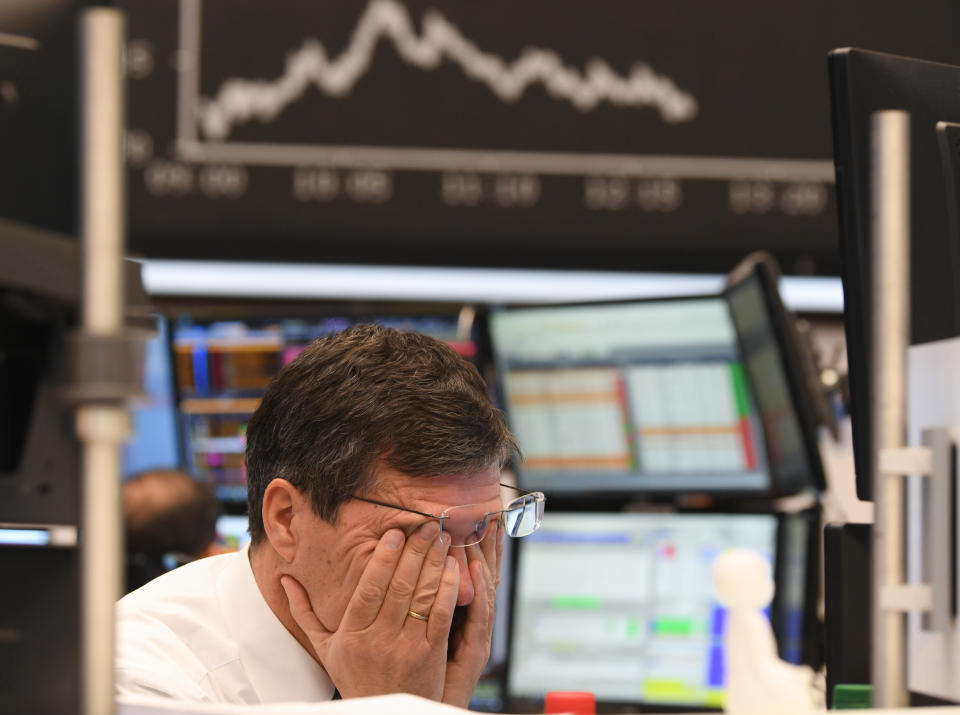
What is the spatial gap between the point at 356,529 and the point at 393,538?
5 cm

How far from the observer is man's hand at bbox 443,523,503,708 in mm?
1481

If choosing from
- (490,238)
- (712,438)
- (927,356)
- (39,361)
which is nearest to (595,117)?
(490,238)

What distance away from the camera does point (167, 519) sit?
267 cm

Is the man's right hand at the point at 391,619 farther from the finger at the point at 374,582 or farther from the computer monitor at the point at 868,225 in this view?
the computer monitor at the point at 868,225

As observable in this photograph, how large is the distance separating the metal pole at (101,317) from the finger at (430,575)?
0.65 m

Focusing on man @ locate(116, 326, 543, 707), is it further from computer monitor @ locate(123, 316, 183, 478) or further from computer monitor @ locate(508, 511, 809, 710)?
computer monitor @ locate(123, 316, 183, 478)

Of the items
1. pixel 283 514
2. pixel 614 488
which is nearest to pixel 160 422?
pixel 614 488

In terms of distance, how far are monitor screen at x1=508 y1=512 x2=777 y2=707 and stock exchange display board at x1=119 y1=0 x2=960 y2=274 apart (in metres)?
1.23

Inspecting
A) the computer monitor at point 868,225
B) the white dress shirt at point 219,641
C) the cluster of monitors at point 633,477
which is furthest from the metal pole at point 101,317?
the cluster of monitors at point 633,477

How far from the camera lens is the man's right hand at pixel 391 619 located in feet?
4.53

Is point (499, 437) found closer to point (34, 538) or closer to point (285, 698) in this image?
point (285, 698)

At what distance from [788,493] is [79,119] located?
209 centimetres

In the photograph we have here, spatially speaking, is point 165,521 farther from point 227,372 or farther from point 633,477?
point 633,477

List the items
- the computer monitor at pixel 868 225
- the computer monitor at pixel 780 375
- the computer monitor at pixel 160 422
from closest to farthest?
the computer monitor at pixel 868 225 → the computer monitor at pixel 780 375 → the computer monitor at pixel 160 422
